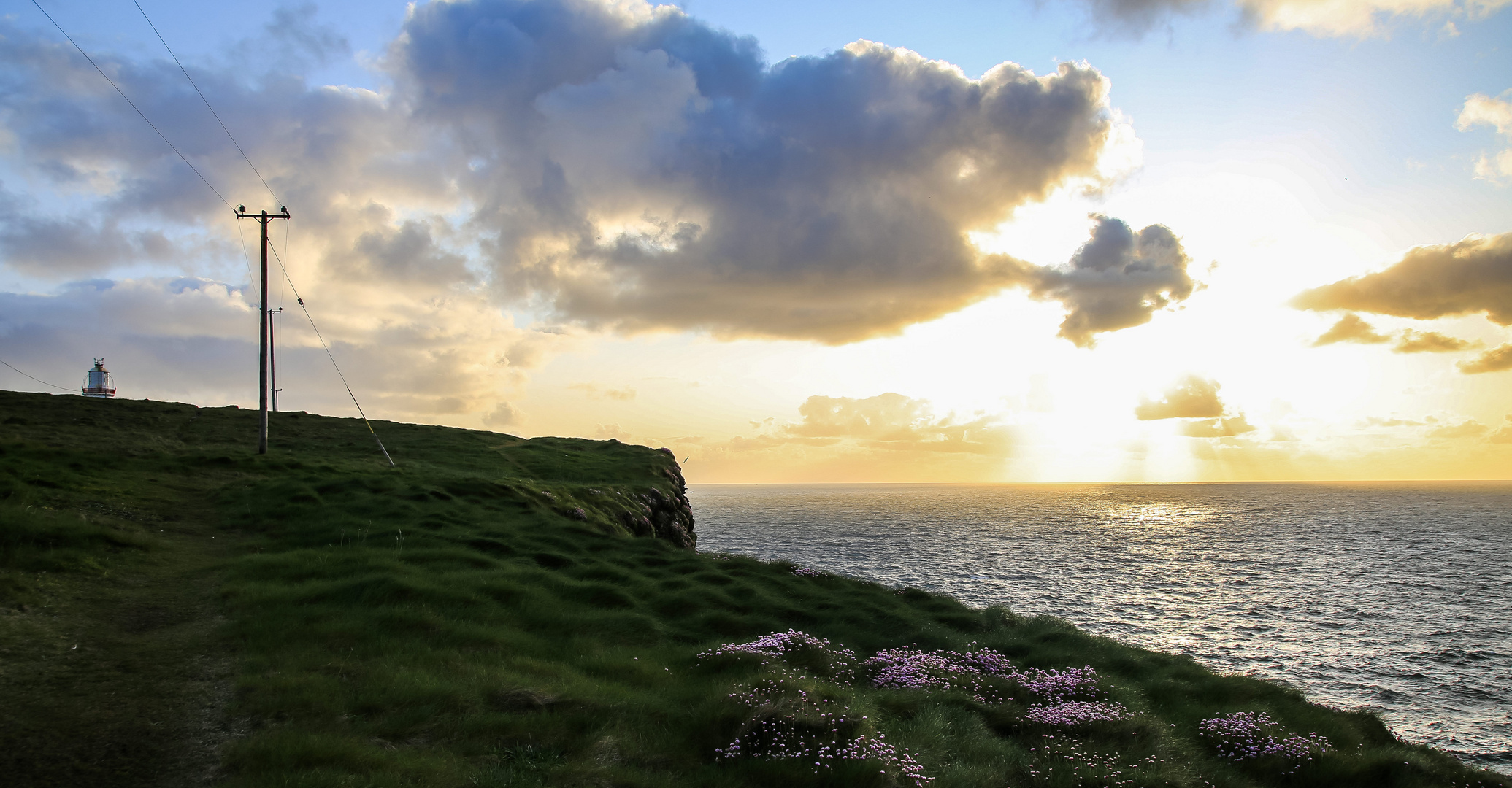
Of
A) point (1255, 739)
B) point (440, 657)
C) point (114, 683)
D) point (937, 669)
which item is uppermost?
point (114, 683)

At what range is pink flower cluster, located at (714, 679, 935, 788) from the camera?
36.1 feet

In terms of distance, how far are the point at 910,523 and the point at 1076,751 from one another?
11810 cm

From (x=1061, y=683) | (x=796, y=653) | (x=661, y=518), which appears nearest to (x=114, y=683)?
(x=796, y=653)

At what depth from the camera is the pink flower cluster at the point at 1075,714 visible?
15.5 m

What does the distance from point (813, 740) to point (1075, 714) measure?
7777 mm

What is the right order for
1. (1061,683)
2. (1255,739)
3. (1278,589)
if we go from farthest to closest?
1. (1278,589)
2. (1061,683)
3. (1255,739)

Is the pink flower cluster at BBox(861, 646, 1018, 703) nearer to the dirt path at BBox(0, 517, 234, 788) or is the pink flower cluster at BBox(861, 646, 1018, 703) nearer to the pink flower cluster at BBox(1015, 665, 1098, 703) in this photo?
the pink flower cluster at BBox(1015, 665, 1098, 703)

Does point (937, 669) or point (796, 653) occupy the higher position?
point (796, 653)

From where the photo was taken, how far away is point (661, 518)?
54188mm

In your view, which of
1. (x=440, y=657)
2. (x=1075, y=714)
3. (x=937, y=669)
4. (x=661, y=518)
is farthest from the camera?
(x=661, y=518)

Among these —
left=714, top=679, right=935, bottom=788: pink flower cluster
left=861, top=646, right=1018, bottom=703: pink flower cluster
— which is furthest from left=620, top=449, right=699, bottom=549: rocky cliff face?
left=714, top=679, right=935, bottom=788: pink flower cluster

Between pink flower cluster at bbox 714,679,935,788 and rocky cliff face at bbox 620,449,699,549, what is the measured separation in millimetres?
31253

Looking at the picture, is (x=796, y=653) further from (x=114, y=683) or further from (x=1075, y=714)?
(x=114, y=683)

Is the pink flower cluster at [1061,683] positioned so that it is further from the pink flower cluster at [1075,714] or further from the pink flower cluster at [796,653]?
the pink flower cluster at [796,653]
